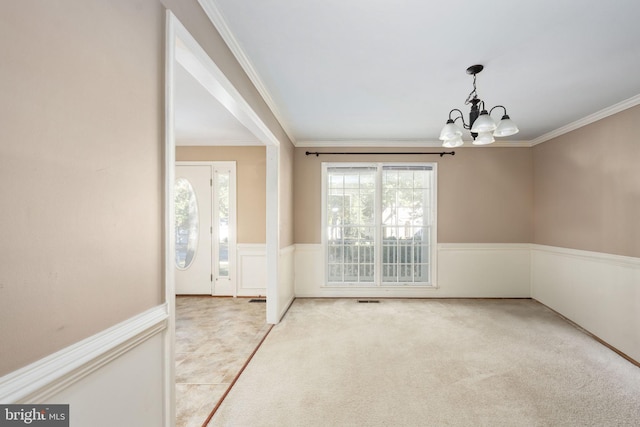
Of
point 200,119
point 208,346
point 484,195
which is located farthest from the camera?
point 484,195

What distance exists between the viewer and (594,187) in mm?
3488

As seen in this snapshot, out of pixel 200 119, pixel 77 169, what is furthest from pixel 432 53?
pixel 200 119

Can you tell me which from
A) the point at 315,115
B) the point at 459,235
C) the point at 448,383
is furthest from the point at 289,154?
the point at 448,383

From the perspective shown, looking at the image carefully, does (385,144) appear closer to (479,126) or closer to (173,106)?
(479,126)

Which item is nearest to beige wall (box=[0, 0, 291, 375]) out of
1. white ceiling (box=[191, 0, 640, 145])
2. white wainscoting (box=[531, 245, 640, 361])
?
white ceiling (box=[191, 0, 640, 145])

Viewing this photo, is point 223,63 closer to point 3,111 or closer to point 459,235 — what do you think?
point 3,111

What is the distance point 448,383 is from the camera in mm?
2365

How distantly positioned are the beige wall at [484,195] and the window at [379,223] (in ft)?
0.77

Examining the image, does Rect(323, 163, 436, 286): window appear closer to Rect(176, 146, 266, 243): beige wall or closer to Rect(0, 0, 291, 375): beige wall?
Rect(176, 146, 266, 243): beige wall

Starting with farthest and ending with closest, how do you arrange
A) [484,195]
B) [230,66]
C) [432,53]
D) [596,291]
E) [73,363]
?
[484,195] → [596,291] → [432,53] → [230,66] → [73,363]

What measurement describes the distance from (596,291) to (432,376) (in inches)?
99.5

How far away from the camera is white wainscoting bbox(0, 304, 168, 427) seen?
79 centimetres

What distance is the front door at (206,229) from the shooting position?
16.0ft

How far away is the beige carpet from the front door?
5.56ft
